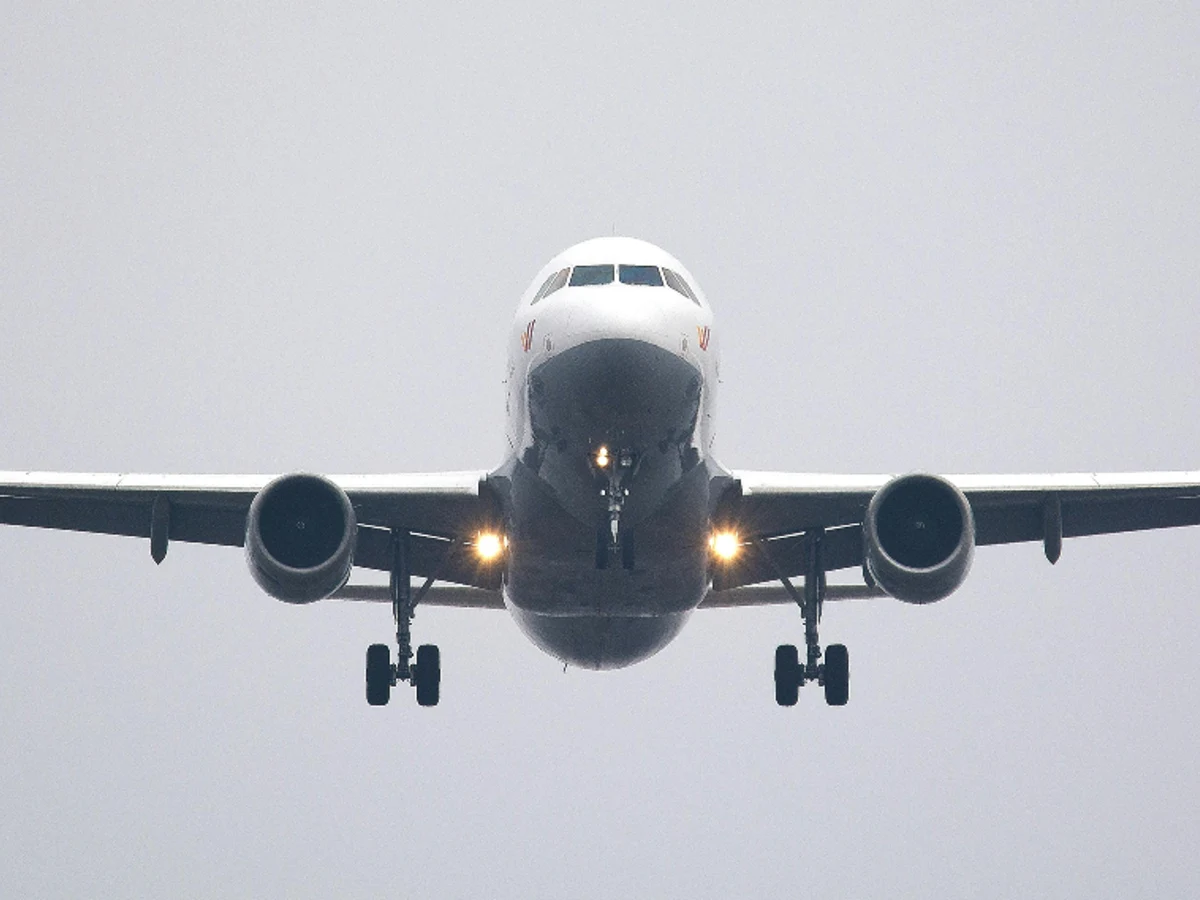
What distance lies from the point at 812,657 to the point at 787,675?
1.35m

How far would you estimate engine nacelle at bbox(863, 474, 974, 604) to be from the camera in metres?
28.1

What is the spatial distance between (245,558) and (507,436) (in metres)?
3.85

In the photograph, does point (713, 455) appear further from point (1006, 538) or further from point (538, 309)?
point (1006, 538)

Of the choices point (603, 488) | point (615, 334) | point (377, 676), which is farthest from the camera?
point (377, 676)

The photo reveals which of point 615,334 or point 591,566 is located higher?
point 615,334

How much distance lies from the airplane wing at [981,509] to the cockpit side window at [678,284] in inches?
125

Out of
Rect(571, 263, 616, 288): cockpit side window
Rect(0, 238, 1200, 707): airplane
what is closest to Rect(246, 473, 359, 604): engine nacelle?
Rect(0, 238, 1200, 707): airplane

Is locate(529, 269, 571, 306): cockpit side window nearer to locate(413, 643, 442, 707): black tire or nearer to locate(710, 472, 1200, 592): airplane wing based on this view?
locate(710, 472, 1200, 592): airplane wing

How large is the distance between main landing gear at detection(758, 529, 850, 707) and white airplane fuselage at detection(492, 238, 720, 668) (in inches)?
96.5

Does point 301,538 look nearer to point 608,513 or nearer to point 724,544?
point 608,513

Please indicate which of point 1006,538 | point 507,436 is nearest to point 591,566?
point 507,436

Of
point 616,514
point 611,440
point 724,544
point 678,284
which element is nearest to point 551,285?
point 678,284

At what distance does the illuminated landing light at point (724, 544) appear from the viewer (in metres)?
30.5

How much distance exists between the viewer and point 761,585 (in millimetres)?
34375
